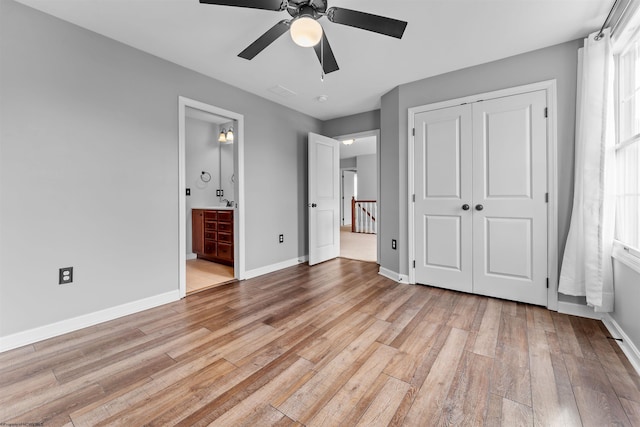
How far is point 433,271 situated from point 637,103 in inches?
82.9

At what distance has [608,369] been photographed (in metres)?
1.60

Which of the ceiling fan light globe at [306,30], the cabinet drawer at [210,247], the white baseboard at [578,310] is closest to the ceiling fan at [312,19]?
the ceiling fan light globe at [306,30]

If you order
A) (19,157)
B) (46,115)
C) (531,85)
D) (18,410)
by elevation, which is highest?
(531,85)

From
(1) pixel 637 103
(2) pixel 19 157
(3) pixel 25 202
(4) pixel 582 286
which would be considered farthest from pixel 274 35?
(4) pixel 582 286

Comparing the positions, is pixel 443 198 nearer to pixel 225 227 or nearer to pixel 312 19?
pixel 312 19

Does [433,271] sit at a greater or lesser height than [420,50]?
lesser

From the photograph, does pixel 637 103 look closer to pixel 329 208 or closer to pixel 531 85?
pixel 531 85

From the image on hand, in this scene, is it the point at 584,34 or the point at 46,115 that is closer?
the point at 46,115

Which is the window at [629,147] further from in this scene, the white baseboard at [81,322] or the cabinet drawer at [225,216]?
the cabinet drawer at [225,216]

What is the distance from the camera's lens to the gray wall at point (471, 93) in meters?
2.43

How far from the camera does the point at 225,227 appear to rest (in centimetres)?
420

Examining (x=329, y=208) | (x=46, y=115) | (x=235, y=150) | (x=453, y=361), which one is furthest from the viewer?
(x=329, y=208)

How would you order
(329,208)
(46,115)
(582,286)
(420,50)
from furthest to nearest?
(329,208) → (420,50) → (582,286) → (46,115)

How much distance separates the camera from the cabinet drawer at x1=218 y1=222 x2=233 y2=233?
13.5 ft
